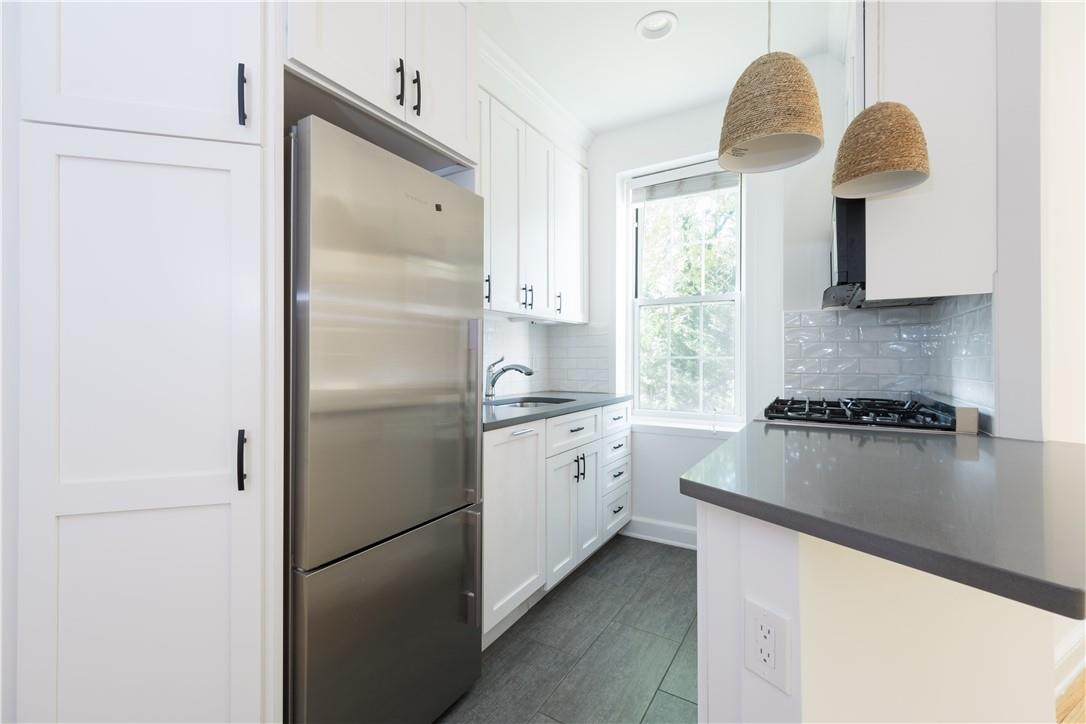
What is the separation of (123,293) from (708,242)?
3.05m

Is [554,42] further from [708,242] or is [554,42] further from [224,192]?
[224,192]

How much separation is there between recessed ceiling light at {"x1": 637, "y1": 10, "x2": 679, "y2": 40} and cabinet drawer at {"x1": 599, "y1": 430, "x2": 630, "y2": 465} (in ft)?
7.21

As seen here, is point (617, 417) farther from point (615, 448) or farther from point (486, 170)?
point (486, 170)

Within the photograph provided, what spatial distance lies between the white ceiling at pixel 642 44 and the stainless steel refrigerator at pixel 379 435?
121 centimetres

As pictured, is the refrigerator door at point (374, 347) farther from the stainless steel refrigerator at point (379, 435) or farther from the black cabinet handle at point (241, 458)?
the black cabinet handle at point (241, 458)

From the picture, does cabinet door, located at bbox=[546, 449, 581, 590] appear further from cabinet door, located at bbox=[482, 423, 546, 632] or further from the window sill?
the window sill

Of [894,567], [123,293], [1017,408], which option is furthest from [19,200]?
[1017,408]

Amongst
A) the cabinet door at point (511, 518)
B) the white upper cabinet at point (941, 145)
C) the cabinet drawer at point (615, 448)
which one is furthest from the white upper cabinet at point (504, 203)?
the white upper cabinet at point (941, 145)

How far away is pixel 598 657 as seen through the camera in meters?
1.90

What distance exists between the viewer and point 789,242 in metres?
2.49

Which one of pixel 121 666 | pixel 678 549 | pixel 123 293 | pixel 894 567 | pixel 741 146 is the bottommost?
pixel 678 549

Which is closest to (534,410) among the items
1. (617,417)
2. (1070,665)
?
(617,417)

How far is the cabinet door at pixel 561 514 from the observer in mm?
2307

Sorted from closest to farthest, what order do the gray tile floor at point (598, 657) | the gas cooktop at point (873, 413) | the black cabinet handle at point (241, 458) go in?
the black cabinet handle at point (241, 458) → the gas cooktop at point (873, 413) → the gray tile floor at point (598, 657)
